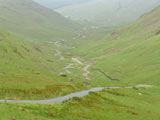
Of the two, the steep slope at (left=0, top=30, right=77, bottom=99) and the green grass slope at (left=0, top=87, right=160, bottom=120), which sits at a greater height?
the steep slope at (left=0, top=30, right=77, bottom=99)

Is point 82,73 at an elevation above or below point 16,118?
above

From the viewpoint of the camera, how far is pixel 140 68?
18112 centimetres

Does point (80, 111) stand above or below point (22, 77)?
below

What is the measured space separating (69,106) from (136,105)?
29540 millimetres

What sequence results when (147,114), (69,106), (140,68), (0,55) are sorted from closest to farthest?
(69,106) → (147,114) → (0,55) → (140,68)

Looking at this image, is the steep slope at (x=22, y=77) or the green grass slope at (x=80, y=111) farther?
the steep slope at (x=22, y=77)

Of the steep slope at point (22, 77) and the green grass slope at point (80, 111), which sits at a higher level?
the steep slope at point (22, 77)

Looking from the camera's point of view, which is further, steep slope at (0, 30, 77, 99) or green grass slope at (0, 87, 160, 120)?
steep slope at (0, 30, 77, 99)

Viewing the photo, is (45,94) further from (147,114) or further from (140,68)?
(140,68)


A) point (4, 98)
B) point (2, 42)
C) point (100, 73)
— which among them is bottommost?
point (4, 98)

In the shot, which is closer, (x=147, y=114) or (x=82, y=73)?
(x=147, y=114)

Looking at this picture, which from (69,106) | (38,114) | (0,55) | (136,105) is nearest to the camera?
(38,114)

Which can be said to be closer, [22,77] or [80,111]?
[80,111]

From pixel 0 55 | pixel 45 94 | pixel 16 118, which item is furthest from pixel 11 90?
pixel 0 55
